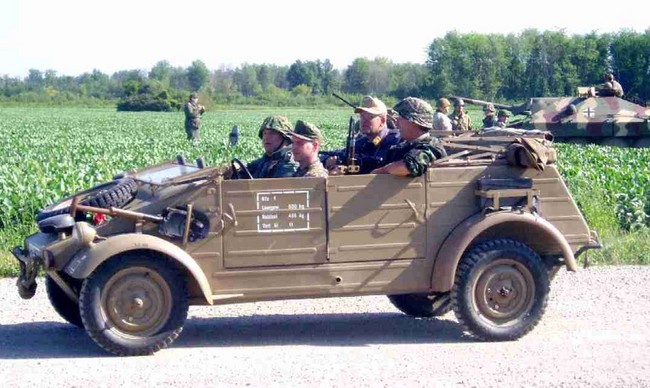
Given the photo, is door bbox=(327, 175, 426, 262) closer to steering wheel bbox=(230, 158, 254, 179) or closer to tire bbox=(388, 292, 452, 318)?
steering wheel bbox=(230, 158, 254, 179)

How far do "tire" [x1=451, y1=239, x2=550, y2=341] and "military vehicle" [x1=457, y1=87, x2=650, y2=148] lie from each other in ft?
59.8

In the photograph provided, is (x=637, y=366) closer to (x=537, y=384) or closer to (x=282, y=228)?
(x=537, y=384)

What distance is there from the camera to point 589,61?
52281 millimetres

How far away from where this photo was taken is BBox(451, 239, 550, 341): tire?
25.4ft

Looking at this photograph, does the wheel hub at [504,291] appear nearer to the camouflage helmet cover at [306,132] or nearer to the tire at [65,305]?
the camouflage helmet cover at [306,132]

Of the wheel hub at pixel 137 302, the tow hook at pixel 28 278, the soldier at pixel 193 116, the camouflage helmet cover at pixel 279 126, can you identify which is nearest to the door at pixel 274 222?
the wheel hub at pixel 137 302

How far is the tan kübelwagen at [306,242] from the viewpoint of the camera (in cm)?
729

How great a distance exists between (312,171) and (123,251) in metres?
1.45

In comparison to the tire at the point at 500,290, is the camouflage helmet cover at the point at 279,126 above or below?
above

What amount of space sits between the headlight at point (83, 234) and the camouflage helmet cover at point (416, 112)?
95.3 inches

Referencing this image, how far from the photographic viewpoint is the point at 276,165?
817 cm

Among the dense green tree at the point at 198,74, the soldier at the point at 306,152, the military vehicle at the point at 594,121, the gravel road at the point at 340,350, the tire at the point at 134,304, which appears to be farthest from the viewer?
the dense green tree at the point at 198,74

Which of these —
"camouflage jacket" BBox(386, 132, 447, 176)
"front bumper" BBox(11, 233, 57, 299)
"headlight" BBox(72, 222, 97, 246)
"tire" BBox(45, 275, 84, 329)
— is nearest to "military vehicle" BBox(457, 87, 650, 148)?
"camouflage jacket" BBox(386, 132, 447, 176)

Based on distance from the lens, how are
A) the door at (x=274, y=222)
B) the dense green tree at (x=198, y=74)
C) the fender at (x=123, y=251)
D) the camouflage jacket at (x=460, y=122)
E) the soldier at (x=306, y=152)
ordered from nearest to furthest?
the fender at (x=123, y=251) < the door at (x=274, y=222) < the soldier at (x=306, y=152) < the camouflage jacket at (x=460, y=122) < the dense green tree at (x=198, y=74)
